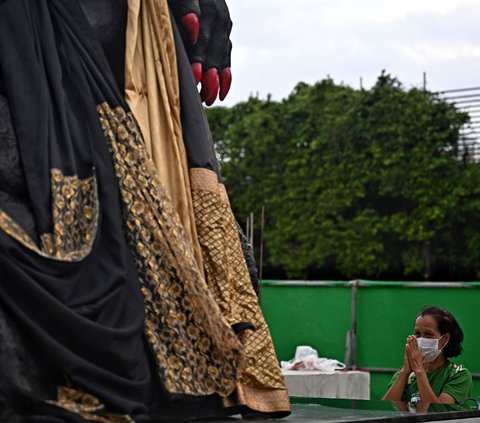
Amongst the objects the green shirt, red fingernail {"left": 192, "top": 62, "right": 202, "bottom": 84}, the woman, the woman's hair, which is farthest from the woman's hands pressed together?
red fingernail {"left": 192, "top": 62, "right": 202, "bottom": 84}

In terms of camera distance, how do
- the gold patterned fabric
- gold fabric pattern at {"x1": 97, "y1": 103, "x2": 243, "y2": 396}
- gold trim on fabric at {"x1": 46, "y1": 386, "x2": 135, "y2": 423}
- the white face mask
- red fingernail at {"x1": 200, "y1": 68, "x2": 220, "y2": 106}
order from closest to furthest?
gold trim on fabric at {"x1": 46, "y1": 386, "x2": 135, "y2": 423}, gold fabric pattern at {"x1": 97, "y1": 103, "x2": 243, "y2": 396}, the gold patterned fabric, red fingernail at {"x1": 200, "y1": 68, "x2": 220, "y2": 106}, the white face mask

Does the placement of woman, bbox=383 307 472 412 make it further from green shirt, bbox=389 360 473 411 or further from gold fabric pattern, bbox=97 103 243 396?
gold fabric pattern, bbox=97 103 243 396

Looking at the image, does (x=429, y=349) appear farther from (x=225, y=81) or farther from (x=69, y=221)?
(x=69, y=221)

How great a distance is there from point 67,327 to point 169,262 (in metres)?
0.56

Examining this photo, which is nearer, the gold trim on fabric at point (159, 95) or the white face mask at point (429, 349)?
the gold trim on fabric at point (159, 95)

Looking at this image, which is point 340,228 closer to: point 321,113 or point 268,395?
point 321,113

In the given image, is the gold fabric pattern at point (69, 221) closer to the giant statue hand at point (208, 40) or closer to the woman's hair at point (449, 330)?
the giant statue hand at point (208, 40)

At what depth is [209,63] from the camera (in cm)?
474

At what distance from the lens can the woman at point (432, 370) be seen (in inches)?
215

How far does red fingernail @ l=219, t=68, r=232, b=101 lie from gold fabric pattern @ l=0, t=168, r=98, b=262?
1072 mm

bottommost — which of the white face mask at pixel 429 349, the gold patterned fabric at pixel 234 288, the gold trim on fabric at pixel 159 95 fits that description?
the white face mask at pixel 429 349

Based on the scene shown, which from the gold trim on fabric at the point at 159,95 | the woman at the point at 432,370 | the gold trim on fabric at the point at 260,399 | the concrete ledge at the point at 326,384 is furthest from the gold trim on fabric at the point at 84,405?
the concrete ledge at the point at 326,384

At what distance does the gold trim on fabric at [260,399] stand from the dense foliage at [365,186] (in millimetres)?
20477

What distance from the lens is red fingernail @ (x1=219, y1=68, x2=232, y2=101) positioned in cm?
480
